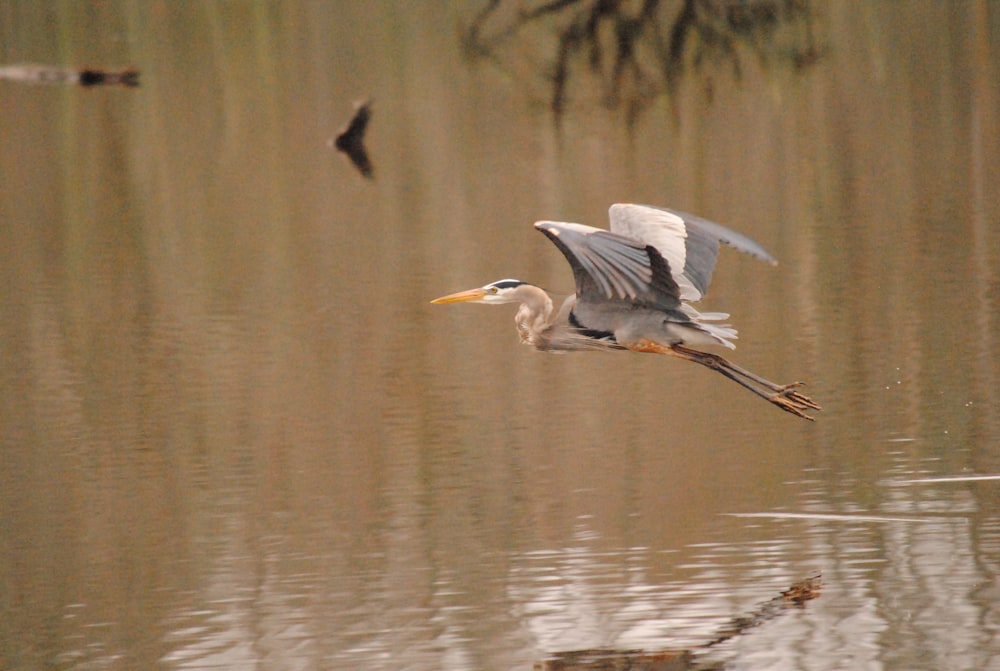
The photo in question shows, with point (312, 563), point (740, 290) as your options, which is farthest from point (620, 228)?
point (740, 290)

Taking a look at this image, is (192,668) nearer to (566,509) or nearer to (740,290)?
(566,509)

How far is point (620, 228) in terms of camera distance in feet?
23.3

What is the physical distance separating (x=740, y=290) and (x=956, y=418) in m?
3.60

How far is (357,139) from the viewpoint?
20.5 m

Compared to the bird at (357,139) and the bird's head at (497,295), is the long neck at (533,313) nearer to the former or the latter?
the bird's head at (497,295)

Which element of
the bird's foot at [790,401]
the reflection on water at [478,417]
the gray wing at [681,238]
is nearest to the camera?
the reflection on water at [478,417]

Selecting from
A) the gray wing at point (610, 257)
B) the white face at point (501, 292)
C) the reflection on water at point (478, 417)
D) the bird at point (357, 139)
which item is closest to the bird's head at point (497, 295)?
the white face at point (501, 292)

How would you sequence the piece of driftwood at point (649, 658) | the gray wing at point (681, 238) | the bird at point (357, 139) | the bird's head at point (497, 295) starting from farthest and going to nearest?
the bird at point (357, 139) → the bird's head at point (497, 295) → the gray wing at point (681, 238) → the piece of driftwood at point (649, 658)

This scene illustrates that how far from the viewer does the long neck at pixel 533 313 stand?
761cm

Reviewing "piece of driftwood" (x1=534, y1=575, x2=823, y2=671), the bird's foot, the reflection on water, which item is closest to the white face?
the reflection on water

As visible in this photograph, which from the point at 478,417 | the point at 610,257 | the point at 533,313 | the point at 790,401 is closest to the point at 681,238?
the point at 610,257

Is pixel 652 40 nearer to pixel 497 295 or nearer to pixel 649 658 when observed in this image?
pixel 497 295

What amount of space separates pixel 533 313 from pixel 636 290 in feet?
2.89

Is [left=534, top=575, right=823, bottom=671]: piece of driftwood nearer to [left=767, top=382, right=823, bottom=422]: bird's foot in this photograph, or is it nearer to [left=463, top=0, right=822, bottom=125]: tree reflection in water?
[left=767, top=382, right=823, bottom=422]: bird's foot
